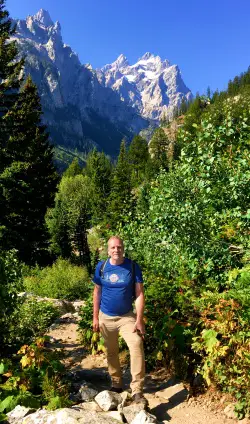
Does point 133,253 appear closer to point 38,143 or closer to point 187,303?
point 187,303

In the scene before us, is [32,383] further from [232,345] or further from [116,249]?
[232,345]

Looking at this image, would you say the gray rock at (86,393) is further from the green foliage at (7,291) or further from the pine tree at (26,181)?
the pine tree at (26,181)

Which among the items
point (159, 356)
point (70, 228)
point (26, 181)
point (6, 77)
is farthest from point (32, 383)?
point (70, 228)

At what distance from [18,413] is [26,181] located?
20.7 m

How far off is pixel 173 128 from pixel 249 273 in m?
134

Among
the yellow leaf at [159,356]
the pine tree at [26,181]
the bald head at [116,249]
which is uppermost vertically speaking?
the pine tree at [26,181]

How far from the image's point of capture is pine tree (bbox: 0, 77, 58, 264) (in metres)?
18.2

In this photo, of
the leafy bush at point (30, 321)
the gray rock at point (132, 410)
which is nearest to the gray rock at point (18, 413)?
the gray rock at point (132, 410)

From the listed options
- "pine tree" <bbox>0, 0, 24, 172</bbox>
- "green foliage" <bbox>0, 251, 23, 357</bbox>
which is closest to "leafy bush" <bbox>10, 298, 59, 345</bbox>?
"green foliage" <bbox>0, 251, 23, 357</bbox>

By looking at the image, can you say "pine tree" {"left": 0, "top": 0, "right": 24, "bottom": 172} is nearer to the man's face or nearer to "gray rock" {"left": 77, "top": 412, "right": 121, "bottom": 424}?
the man's face

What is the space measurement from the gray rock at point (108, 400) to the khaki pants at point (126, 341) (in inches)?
10.2

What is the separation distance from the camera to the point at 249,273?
4219 mm

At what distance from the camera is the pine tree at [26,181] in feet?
59.8

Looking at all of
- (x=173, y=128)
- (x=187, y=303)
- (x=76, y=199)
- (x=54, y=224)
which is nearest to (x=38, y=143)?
(x=54, y=224)
